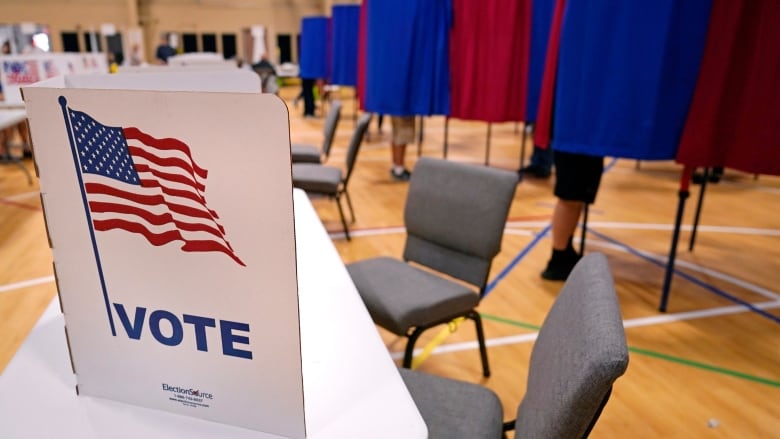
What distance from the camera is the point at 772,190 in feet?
16.3

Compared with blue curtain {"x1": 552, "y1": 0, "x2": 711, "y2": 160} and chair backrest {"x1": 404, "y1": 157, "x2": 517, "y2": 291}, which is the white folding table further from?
blue curtain {"x1": 552, "y1": 0, "x2": 711, "y2": 160}

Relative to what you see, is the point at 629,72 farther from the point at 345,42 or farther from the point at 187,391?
the point at 345,42

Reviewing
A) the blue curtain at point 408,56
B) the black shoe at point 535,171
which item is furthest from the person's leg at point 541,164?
the blue curtain at point 408,56

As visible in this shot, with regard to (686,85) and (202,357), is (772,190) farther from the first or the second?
(202,357)

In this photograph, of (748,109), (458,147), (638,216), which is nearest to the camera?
(748,109)

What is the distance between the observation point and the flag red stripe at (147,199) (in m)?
0.69

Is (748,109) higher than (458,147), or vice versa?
(748,109)

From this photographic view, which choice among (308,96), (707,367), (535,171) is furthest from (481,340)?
(308,96)

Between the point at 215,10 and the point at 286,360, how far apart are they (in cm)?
1810

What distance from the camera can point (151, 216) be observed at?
71cm

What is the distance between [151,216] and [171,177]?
68mm

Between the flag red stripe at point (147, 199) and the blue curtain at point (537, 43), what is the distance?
391 cm

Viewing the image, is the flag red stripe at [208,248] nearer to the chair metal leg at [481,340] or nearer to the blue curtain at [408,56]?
the chair metal leg at [481,340]

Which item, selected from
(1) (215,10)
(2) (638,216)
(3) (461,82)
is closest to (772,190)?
(2) (638,216)
